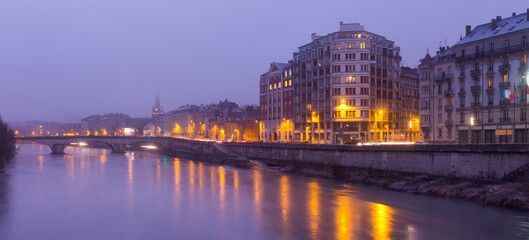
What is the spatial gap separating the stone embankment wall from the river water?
4.59 metres

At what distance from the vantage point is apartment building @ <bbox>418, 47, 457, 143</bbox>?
59969mm

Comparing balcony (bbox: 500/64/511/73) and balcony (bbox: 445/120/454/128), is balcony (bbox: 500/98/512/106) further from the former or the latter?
balcony (bbox: 445/120/454/128)

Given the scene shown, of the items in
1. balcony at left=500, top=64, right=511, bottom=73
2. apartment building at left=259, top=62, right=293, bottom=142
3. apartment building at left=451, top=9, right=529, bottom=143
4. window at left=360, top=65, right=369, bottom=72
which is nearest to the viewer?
apartment building at left=451, top=9, right=529, bottom=143

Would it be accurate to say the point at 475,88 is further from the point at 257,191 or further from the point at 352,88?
the point at 257,191

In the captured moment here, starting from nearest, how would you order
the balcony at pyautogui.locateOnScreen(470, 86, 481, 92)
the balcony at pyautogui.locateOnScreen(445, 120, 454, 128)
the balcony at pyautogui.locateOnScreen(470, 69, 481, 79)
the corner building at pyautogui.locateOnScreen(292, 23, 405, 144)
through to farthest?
1. the balcony at pyautogui.locateOnScreen(470, 69, 481, 79)
2. the balcony at pyautogui.locateOnScreen(470, 86, 481, 92)
3. the balcony at pyautogui.locateOnScreen(445, 120, 454, 128)
4. the corner building at pyautogui.locateOnScreen(292, 23, 405, 144)

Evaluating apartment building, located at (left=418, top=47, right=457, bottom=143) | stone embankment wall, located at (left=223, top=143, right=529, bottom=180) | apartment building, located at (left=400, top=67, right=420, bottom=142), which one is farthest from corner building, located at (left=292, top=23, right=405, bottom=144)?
stone embankment wall, located at (left=223, top=143, right=529, bottom=180)

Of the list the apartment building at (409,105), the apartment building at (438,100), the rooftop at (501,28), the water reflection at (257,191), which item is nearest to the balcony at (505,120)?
the apartment building at (438,100)

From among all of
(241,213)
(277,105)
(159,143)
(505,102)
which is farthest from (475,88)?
(159,143)

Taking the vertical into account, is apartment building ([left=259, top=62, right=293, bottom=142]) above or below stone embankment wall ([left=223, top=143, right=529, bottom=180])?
above

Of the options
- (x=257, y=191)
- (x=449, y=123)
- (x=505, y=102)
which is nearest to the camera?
(x=257, y=191)

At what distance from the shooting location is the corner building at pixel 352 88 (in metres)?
79.4

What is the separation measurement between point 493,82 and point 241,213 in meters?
38.4

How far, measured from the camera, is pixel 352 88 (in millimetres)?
80125

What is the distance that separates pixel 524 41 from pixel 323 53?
38831 millimetres
